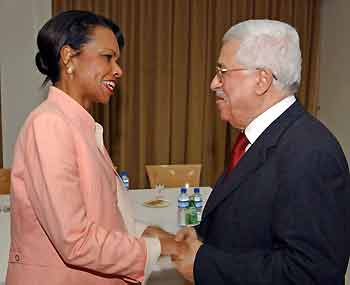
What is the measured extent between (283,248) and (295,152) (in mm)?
236

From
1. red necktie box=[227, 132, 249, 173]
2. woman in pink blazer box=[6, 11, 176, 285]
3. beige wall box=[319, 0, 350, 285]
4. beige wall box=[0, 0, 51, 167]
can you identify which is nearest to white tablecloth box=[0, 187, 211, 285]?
woman in pink blazer box=[6, 11, 176, 285]

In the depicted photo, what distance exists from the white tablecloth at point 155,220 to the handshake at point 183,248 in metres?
0.38

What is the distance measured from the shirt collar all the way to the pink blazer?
0.45m

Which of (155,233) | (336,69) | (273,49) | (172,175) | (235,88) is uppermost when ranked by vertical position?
(273,49)

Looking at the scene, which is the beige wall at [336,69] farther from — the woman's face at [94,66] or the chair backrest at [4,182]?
the woman's face at [94,66]

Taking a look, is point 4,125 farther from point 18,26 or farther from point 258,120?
point 258,120

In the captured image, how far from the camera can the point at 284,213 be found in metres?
1.06

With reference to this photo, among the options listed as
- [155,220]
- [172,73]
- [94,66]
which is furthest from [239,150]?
[172,73]

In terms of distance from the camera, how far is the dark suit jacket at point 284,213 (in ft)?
3.40

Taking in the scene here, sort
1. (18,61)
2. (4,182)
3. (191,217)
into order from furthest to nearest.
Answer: (18,61)
(4,182)
(191,217)

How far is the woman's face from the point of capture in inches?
52.6

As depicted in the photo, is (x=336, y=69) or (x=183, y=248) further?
(x=336, y=69)

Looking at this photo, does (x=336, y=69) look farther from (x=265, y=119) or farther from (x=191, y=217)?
(x=265, y=119)

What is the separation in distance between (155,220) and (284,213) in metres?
1.56
